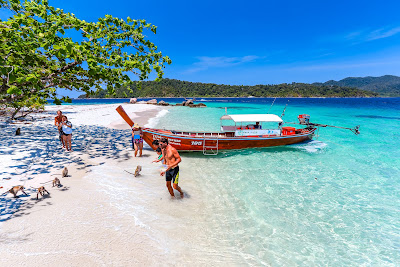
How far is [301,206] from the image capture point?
25.6 feet

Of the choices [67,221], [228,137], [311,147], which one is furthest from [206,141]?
[311,147]

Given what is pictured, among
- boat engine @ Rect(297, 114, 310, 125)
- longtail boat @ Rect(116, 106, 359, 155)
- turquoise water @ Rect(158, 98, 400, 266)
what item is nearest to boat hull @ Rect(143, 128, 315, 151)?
longtail boat @ Rect(116, 106, 359, 155)

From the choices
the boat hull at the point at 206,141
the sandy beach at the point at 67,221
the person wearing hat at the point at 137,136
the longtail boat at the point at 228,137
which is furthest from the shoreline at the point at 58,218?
the longtail boat at the point at 228,137

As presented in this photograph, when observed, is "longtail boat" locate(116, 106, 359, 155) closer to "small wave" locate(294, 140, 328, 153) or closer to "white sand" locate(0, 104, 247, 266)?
"small wave" locate(294, 140, 328, 153)

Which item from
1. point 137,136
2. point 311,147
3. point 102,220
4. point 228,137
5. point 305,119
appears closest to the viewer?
point 102,220

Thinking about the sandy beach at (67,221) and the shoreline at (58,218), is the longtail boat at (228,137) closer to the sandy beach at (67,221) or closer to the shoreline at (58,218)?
the shoreline at (58,218)

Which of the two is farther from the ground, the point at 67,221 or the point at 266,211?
the point at 67,221

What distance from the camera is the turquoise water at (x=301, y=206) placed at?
5.57 m

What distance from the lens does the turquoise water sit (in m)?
5.57

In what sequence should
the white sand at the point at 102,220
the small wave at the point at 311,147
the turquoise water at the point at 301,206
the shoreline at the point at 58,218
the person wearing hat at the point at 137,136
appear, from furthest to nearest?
1. the small wave at the point at 311,147
2. the person wearing hat at the point at 137,136
3. the turquoise water at the point at 301,206
4. the white sand at the point at 102,220
5. the shoreline at the point at 58,218

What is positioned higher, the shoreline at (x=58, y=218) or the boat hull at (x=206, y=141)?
the boat hull at (x=206, y=141)

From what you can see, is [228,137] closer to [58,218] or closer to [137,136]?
[137,136]

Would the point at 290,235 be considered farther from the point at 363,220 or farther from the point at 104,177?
the point at 104,177

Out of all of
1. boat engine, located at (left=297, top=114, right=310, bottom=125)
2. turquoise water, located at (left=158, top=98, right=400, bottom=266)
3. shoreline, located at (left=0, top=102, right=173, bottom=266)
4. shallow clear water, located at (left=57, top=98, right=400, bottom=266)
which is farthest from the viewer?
boat engine, located at (left=297, top=114, right=310, bottom=125)
